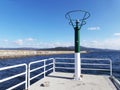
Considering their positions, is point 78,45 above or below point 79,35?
below

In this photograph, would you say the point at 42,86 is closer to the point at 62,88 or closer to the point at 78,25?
the point at 62,88

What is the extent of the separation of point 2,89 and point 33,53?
7519 centimetres

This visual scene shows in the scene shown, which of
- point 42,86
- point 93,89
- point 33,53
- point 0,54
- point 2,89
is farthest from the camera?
point 33,53

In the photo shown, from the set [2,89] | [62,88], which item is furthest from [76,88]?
[2,89]

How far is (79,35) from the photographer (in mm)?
6641

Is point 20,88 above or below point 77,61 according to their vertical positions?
below

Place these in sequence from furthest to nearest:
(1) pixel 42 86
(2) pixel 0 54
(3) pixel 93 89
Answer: (2) pixel 0 54
(1) pixel 42 86
(3) pixel 93 89

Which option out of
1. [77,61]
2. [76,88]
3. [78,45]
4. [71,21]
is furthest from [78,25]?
[76,88]

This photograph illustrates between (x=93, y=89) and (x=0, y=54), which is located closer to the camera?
(x=93, y=89)

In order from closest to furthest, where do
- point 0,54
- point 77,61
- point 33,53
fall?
point 77,61 < point 0,54 < point 33,53

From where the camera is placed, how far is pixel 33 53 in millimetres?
83375

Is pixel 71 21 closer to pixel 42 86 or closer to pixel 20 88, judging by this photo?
pixel 42 86

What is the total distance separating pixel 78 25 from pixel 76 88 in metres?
2.68

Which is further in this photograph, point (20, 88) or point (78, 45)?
point (20, 88)
